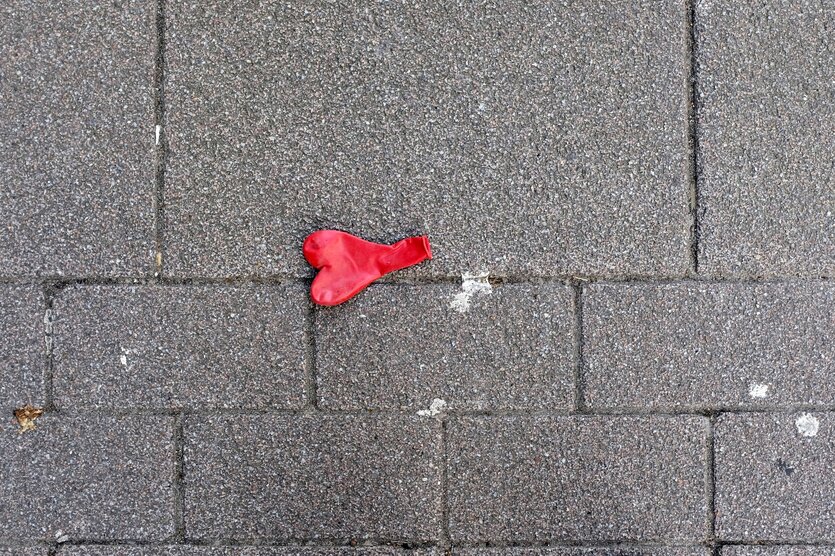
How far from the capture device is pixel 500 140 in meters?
2.04

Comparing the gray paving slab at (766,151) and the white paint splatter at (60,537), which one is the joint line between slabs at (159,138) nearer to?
the white paint splatter at (60,537)

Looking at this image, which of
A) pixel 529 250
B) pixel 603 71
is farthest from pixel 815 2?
pixel 529 250

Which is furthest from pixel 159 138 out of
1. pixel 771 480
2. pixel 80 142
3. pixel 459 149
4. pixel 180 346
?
pixel 771 480

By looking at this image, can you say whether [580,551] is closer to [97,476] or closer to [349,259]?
[349,259]

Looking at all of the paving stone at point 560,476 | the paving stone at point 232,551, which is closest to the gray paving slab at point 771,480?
the paving stone at point 560,476

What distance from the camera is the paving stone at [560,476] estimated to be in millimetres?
2029

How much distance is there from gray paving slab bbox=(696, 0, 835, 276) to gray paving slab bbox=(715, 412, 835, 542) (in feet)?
1.71

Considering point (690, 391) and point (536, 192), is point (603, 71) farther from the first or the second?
point (690, 391)

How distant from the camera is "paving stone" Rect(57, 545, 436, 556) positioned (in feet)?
6.67

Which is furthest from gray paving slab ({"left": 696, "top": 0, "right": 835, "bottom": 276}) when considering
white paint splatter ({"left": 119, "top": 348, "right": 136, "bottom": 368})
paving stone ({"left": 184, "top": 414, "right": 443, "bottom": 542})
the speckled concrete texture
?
white paint splatter ({"left": 119, "top": 348, "right": 136, "bottom": 368})

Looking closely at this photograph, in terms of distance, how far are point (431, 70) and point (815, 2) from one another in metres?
1.30

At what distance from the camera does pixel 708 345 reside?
80.1 inches

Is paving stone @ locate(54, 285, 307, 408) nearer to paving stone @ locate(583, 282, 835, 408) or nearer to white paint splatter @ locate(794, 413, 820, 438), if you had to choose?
paving stone @ locate(583, 282, 835, 408)

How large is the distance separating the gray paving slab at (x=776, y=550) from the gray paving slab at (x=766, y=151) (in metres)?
0.91
